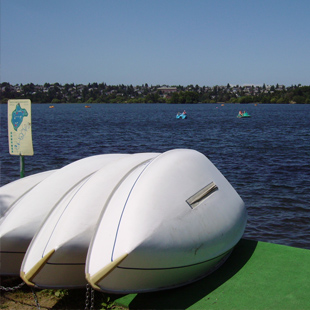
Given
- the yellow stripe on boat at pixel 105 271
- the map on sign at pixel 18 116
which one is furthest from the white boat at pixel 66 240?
the map on sign at pixel 18 116

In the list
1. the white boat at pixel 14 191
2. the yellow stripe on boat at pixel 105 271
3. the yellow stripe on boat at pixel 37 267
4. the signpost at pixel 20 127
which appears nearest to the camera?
the yellow stripe on boat at pixel 105 271

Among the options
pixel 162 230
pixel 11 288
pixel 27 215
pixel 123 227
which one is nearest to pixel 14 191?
pixel 27 215

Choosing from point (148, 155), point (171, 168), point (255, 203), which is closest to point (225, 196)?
point (171, 168)

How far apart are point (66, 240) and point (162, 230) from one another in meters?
0.93

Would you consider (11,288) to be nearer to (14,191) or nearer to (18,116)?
(14,191)

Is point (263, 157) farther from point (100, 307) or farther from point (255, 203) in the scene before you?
point (100, 307)

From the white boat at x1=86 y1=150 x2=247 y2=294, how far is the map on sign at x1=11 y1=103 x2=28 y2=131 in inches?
96.6

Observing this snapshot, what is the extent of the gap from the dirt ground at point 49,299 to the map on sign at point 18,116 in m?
2.60

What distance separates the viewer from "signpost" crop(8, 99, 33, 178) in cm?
639

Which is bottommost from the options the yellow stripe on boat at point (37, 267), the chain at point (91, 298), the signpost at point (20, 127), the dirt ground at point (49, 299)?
the dirt ground at point (49, 299)

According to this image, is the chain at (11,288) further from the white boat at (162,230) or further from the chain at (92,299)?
the white boat at (162,230)

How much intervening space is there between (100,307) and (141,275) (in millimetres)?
723

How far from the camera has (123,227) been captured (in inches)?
151

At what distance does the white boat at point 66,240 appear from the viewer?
158 inches
